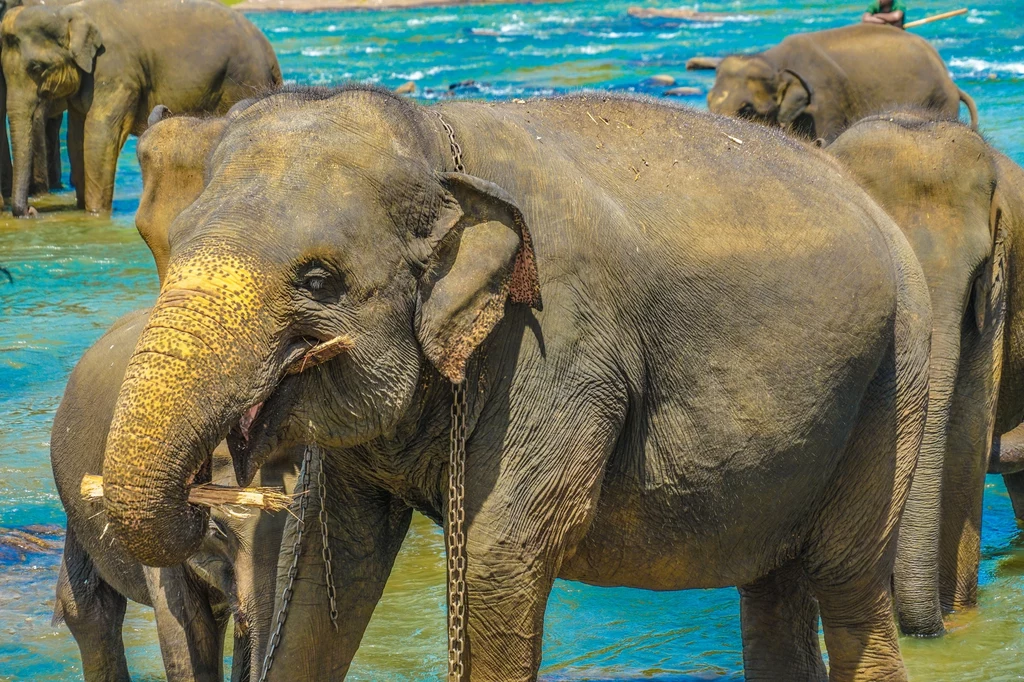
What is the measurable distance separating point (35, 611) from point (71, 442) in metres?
0.92

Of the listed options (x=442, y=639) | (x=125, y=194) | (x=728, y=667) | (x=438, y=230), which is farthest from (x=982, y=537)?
(x=125, y=194)

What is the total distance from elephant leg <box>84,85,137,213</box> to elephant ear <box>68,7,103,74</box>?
1.17 feet

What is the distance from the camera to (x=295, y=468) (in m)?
4.25

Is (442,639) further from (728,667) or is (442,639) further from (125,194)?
(125,194)

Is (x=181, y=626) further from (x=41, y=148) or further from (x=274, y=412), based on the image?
(x=41, y=148)

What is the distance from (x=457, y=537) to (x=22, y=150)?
11.5 metres

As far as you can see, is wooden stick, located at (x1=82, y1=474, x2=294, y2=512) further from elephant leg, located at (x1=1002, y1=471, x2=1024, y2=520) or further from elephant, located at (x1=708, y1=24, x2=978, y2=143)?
elephant, located at (x1=708, y1=24, x2=978, y2=143)

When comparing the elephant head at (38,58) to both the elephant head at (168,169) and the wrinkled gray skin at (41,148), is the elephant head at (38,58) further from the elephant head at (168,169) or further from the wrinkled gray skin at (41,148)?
the elephant head at (168,169)

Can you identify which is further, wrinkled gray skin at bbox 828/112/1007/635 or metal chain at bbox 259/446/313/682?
wrinkled gray skin at bbox 828/112/1007/635

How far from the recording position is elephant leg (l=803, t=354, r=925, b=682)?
3982 millimetres

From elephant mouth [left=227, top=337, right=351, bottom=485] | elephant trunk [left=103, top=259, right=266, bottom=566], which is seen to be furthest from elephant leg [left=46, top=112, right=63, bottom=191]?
elephant trunk [left=103, top=259, right=266, bottom=566]

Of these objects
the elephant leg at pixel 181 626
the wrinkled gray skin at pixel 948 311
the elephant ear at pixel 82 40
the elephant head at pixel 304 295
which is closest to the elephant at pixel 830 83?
the elephant ear at pixel 82 40

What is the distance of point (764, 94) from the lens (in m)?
12.5

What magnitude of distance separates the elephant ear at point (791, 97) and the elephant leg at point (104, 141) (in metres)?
5.82
